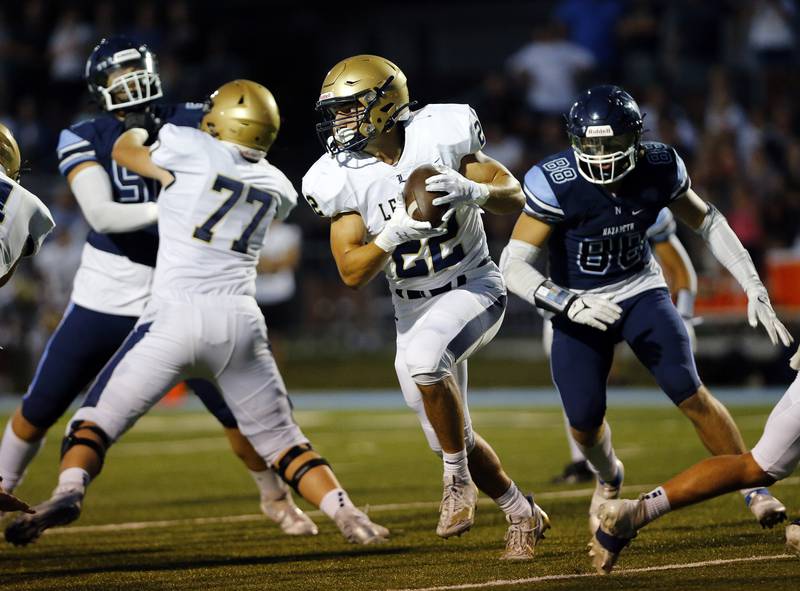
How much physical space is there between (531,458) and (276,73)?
9.32 m

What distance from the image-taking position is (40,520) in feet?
15.4

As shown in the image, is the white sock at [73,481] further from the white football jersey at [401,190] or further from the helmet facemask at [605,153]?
the helmet facemask at [605,153]

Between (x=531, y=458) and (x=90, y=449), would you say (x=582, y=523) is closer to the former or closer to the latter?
(x=90, y=449)

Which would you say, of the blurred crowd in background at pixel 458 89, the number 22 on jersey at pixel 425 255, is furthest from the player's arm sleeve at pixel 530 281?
the blurred crowd in background at pixel 458 89

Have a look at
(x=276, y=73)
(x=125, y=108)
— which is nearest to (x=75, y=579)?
(x=125, y=108)

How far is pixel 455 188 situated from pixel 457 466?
3.11 feet

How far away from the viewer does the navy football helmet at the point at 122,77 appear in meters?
5.71

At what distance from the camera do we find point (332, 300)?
565 inches

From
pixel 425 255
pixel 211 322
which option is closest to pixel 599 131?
pixel 425 255

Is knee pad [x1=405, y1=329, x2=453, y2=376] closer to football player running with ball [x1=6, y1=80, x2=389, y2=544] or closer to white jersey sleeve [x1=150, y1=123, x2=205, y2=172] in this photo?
football player running with ball [x1=6, y1=80, x2=389, y2=544]

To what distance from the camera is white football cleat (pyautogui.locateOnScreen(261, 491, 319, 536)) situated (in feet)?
18.8

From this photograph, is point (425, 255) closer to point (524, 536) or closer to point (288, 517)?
point (524, 536)

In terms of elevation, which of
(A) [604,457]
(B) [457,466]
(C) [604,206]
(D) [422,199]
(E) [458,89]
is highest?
(D) [422,199]

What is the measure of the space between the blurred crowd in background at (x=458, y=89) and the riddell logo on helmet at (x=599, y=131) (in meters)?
7.01
